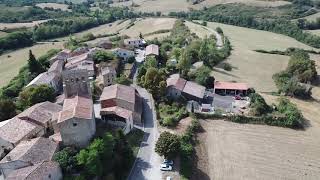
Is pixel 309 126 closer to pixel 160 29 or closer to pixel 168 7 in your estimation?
pixel 160 29

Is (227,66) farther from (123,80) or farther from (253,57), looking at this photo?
(123,80)

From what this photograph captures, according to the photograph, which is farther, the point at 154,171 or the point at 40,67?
the point at 40,67

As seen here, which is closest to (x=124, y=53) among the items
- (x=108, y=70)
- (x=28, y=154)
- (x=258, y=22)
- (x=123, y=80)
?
(x=108, y=70)

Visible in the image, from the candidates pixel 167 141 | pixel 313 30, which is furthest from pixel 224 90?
pixel 313 30

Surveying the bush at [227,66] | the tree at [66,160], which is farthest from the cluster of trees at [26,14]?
the tree at [66,160]

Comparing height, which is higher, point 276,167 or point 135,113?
point 135,113

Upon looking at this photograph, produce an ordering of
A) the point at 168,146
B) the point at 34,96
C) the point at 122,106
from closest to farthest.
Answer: the point at 168,146 → the point at 122,106 → the point at 34,96
